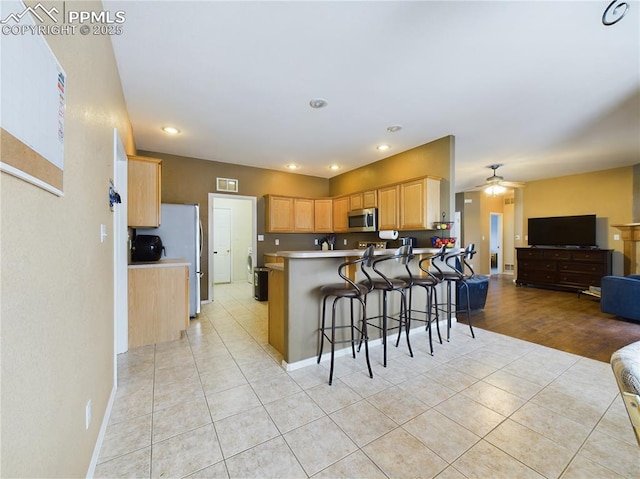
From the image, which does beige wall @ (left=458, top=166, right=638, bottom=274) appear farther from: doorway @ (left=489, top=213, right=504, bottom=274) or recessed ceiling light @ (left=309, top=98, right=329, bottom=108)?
recessed ceiling light @ (left=309, top=98, right=329, bottom=108)

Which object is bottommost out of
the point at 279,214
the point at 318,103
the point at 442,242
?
the point at 442,242

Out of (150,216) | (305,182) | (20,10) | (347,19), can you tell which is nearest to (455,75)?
(347,19)

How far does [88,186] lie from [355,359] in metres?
2.53

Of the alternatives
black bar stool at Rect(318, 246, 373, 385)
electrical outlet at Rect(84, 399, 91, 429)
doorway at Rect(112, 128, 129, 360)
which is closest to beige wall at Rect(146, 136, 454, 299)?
doorway at Rect(112, 128, 129, 360)

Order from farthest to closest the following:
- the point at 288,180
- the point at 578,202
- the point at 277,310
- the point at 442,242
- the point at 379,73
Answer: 1. the point at 578,202
2. the point at 288,180
3. the point at 442,242
4. the point at 277,310
5. the point at 379,73

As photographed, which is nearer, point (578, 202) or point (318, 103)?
point (318, 103)

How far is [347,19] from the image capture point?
1.79m

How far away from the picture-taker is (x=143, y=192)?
122 inches

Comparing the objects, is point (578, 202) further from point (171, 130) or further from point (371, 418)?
point (171, 130)

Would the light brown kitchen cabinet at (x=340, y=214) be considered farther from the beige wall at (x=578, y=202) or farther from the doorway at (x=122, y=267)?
the beige wall at (x=578, y=202)

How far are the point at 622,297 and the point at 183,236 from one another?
636cm

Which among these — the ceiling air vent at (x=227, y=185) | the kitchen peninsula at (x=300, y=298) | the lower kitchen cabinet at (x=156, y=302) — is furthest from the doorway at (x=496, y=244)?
the lower kitchen cabinet at (x=156, y=302)

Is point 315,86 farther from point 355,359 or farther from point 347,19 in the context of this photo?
point 355,359

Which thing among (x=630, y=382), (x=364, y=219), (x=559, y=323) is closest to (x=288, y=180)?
(x=364, y=219)
